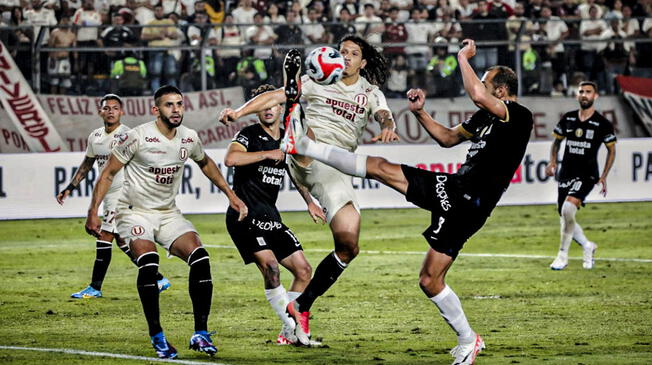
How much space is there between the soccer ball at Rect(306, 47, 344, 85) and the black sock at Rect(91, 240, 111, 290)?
16.1ft

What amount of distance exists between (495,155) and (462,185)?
330 millimetres

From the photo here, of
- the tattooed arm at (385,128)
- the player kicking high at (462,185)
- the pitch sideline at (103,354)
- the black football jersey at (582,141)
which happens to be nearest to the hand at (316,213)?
the tattooed arm at (385,128)

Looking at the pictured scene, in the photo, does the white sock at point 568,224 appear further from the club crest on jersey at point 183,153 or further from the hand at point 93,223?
the hand at point 93,223

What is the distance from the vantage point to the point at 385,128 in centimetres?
953

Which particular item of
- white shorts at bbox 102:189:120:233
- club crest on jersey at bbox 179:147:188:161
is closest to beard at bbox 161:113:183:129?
club crest on jersey at bbox 179:147:188:161

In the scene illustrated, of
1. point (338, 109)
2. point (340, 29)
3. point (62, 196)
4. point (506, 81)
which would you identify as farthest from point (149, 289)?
point (340, 29)

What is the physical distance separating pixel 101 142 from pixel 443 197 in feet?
20.4

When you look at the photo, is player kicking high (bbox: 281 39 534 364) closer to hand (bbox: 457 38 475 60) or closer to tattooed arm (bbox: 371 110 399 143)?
hand (bbox: 457 38 475 60)

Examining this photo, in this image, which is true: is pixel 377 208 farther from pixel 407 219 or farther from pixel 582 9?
pixel 582 9

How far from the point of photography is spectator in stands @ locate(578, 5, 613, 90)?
979 inches

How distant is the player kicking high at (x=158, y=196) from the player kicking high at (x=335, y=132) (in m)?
0.66

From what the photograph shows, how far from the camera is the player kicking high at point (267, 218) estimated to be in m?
10.1

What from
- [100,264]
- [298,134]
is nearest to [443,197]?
[298,134]

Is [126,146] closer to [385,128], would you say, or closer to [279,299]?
[279,299]
